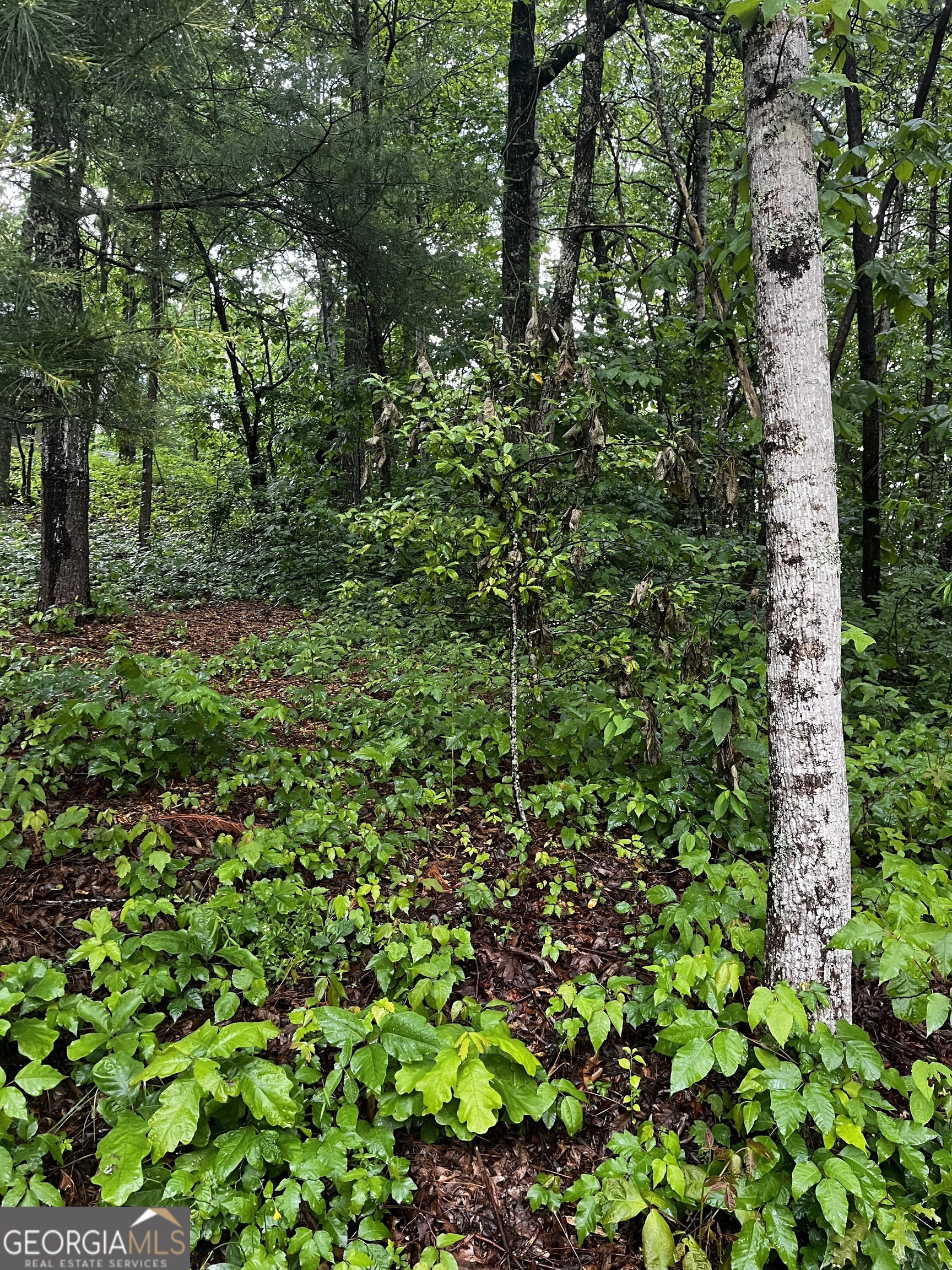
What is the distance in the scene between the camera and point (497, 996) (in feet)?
9.43

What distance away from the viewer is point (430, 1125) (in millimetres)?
2320

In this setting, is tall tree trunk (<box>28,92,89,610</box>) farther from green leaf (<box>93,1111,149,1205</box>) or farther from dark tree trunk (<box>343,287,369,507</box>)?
green leaf (<box>93,1111,149,1205</box>)

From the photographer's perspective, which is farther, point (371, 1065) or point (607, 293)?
point (607, 293)

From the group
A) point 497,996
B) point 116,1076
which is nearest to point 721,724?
point 497,996

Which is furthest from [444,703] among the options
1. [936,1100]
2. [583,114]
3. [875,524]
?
[583,114]

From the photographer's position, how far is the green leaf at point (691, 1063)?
87.3 inches

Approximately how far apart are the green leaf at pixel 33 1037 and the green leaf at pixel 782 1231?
7.55ft

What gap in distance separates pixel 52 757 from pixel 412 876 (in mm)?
2024

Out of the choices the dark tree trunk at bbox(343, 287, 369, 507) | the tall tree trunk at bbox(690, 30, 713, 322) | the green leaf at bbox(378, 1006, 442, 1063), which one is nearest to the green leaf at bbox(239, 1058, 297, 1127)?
the green leaf at bbox(378, 1006, 442, 1063)

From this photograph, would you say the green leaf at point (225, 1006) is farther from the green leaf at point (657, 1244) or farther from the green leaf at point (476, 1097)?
the green leaf at point (657, 1244)

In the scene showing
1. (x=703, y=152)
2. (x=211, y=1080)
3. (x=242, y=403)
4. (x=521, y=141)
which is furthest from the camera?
(x=242, y=403)

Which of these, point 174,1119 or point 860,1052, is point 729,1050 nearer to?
point 860,1052

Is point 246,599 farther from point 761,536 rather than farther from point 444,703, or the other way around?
point 761,536

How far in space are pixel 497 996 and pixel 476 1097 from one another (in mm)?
741
